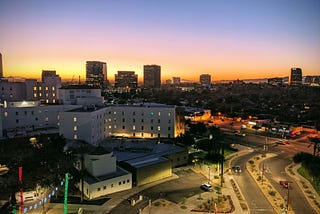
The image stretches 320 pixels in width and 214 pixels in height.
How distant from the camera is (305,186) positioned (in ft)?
90.2

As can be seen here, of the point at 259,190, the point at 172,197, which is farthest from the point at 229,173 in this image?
the point at 172,197

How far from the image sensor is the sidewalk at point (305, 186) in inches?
934

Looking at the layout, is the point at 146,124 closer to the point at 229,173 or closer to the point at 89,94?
the point at 89,94

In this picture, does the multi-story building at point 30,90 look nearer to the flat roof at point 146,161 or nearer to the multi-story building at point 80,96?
the multi-story building at point 80,96

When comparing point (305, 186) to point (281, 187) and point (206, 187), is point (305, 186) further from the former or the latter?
point (206, 187)

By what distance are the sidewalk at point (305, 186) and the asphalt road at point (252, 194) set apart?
4531mm

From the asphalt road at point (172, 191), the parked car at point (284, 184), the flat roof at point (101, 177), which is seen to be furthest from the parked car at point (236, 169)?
the flat roof at point (101, 177)

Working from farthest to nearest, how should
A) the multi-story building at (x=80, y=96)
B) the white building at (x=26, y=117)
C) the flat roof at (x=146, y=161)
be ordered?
the multi-story building at (x=80, y=96)
the white building at (x=26, y=117)
the flat roof at (x=146, y=161)

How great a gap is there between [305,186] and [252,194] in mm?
7329

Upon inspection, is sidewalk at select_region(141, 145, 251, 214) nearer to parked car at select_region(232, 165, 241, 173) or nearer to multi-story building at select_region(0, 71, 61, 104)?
parked car at select_region(232, 165, 241, 173)

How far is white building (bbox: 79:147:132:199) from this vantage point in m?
24.0

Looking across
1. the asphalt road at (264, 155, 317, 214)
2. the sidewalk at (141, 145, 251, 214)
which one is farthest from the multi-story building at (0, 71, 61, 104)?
the asphalt road at (264, 155, 317, 214)

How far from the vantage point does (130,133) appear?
46.4 m

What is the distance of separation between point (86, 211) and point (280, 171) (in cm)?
2525
